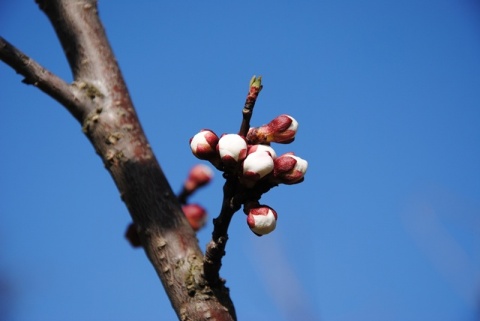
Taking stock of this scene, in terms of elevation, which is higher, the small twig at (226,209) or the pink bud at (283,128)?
the pink bud at (283,128)

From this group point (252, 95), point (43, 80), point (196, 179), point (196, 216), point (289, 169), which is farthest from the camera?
point (196, 179)

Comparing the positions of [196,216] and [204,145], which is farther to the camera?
[196,216]

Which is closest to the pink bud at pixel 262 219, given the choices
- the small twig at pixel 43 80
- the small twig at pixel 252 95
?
the small twig at pixel 252 95

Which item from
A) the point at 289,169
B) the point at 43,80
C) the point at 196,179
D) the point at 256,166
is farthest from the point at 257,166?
the point at 196,179

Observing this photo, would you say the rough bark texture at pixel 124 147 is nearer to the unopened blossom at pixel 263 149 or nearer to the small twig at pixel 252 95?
the unopened blossom at pixel 263 149

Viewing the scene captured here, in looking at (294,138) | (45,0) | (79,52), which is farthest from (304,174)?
(45,0)

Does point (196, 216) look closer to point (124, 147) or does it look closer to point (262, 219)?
point (124, 147)

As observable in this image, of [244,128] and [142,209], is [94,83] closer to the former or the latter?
[142,209]
